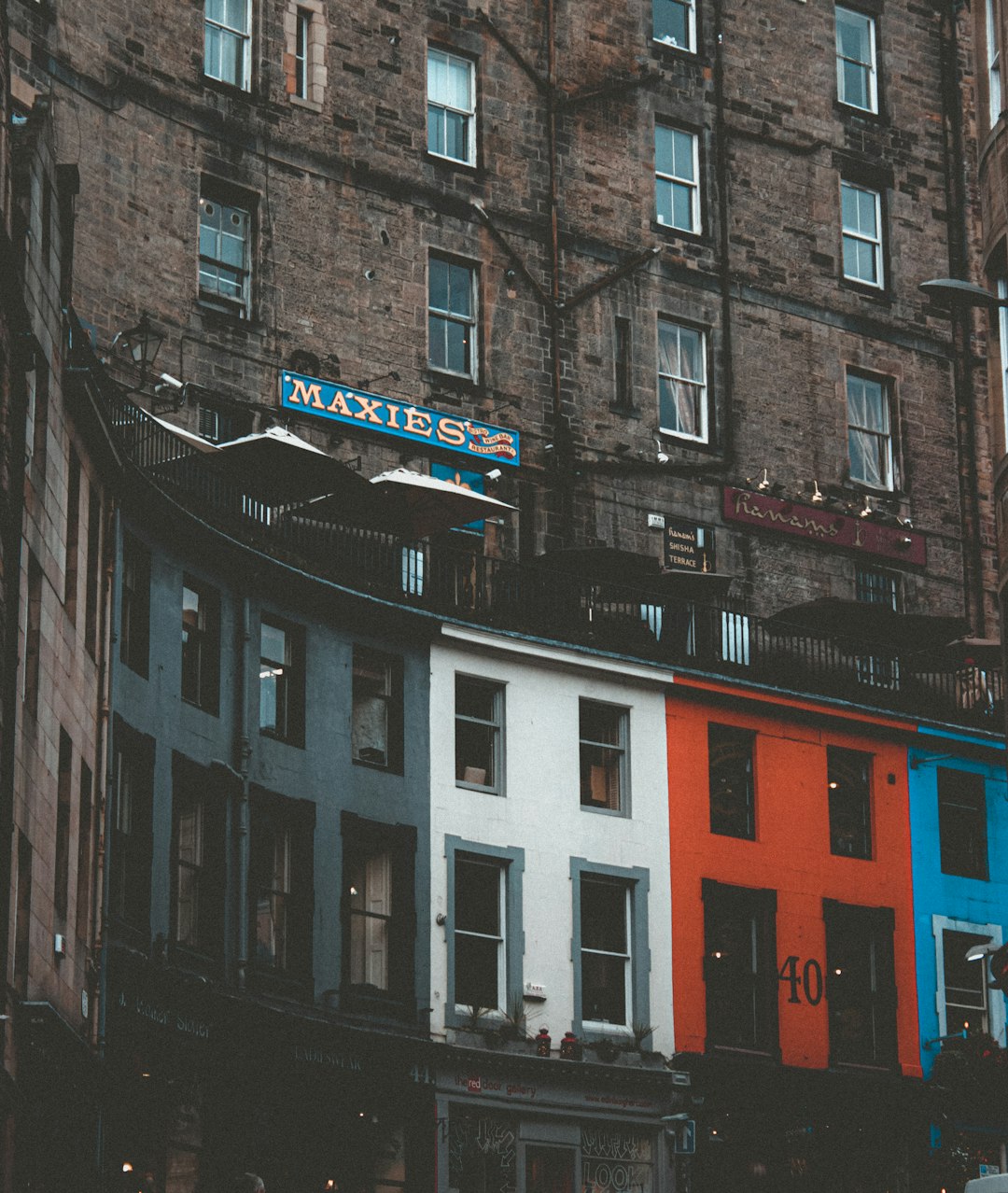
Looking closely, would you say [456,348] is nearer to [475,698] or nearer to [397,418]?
[397,418]

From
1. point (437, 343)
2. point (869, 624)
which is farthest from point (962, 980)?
point (437, 343)

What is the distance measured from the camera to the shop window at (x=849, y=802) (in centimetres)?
4628

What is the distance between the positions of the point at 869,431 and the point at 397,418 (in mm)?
11274

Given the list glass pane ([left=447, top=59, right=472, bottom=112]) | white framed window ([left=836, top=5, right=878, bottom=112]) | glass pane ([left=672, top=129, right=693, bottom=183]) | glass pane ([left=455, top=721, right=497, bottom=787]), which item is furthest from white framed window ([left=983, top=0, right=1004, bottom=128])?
white framed window ([left=836, top=5, right=878, bottom=112])

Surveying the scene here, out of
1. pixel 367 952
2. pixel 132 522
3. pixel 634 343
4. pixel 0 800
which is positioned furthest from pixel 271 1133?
pixel 634 343

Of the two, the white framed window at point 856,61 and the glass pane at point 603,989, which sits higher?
the white framed window at point 856,61

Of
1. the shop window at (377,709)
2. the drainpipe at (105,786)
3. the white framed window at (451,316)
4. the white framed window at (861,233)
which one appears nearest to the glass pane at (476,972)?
the shop window at (377,709)

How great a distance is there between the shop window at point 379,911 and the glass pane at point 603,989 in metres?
3.60

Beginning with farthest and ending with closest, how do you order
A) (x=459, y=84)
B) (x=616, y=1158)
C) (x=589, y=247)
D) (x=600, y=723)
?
(x=589, y=247) < (x=459, y=84) < (x=600, y=723) < (x=616, y=1158)

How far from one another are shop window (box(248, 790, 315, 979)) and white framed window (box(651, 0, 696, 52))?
1888 centimetres

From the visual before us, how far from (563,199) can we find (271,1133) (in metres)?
19.0

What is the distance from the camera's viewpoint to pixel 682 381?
49.5 meters

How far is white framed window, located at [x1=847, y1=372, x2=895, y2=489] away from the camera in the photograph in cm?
5150

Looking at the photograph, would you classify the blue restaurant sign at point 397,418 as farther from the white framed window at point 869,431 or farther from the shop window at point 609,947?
the white framed window at point 869,431
